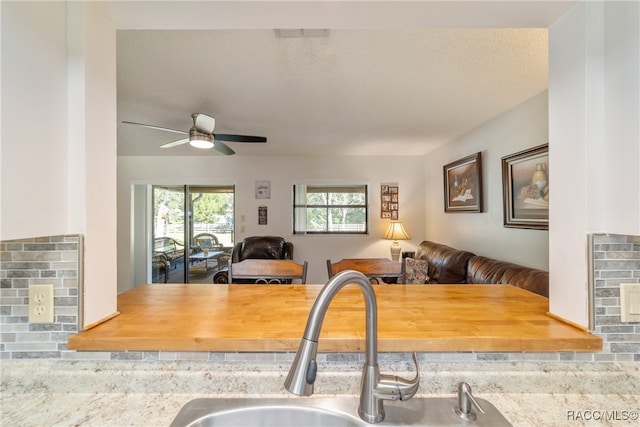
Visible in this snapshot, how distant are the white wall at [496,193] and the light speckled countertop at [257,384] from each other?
168 cm

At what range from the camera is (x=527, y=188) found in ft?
7.32

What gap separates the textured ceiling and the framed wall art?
135cm

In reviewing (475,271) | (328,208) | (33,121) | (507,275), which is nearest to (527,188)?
(507,275)

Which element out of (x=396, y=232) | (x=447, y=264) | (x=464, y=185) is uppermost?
(x=464, y=185)

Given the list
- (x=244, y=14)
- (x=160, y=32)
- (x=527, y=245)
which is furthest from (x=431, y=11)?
(x=527, y=245)

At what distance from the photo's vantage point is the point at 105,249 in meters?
0.86

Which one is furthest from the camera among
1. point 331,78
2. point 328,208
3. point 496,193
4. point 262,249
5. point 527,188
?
point 328,208

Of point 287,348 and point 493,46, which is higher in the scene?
point 493,46

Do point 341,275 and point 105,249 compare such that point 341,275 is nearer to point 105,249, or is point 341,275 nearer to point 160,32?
point 105,249

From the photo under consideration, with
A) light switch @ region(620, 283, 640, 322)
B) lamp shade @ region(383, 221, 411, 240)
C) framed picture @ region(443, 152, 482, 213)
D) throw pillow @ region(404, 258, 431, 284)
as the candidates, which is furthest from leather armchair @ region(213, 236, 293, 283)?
light switch @ region(620, 283, 640, 322)

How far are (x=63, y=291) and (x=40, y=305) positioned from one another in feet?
0.24

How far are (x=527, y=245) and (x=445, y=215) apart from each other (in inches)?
58.4

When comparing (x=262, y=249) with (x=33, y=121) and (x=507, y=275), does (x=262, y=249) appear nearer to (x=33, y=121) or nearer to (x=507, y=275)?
(x=507, y=275)

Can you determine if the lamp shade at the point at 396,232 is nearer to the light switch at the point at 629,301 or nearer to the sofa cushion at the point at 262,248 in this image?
the sofa cushion at the point at 262,248
